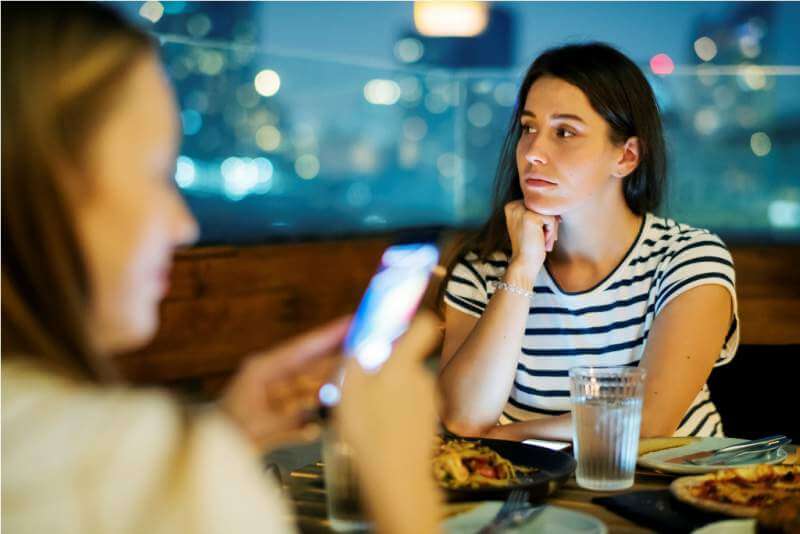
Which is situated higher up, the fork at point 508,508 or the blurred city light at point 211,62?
the blurred city light at point 211,62

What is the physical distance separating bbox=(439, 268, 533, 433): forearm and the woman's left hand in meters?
0.97

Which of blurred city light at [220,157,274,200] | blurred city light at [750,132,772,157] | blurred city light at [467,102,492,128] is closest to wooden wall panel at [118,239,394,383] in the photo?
blurred city light at [220,157,274,200]

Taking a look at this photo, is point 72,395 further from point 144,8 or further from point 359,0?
point 359,0

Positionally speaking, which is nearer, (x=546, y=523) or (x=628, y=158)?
(x=546, y=523)

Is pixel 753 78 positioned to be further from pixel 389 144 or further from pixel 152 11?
pixel 152 11

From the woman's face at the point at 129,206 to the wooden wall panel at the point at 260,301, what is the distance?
99.5 inches

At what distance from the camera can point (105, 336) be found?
2.66ft

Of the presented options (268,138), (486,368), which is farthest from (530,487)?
(268,138)

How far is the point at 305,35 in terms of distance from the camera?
538 cm

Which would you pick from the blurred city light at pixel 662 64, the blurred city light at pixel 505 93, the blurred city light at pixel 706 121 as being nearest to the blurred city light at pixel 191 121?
the blurred city light at pixel 505 93

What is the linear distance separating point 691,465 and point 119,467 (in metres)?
0.95

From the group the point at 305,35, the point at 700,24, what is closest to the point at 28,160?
the point at 305,35

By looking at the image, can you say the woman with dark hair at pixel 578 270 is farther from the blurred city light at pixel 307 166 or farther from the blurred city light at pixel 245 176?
the blurred city light at pixel 307 166

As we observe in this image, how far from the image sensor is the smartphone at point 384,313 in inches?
36.7
